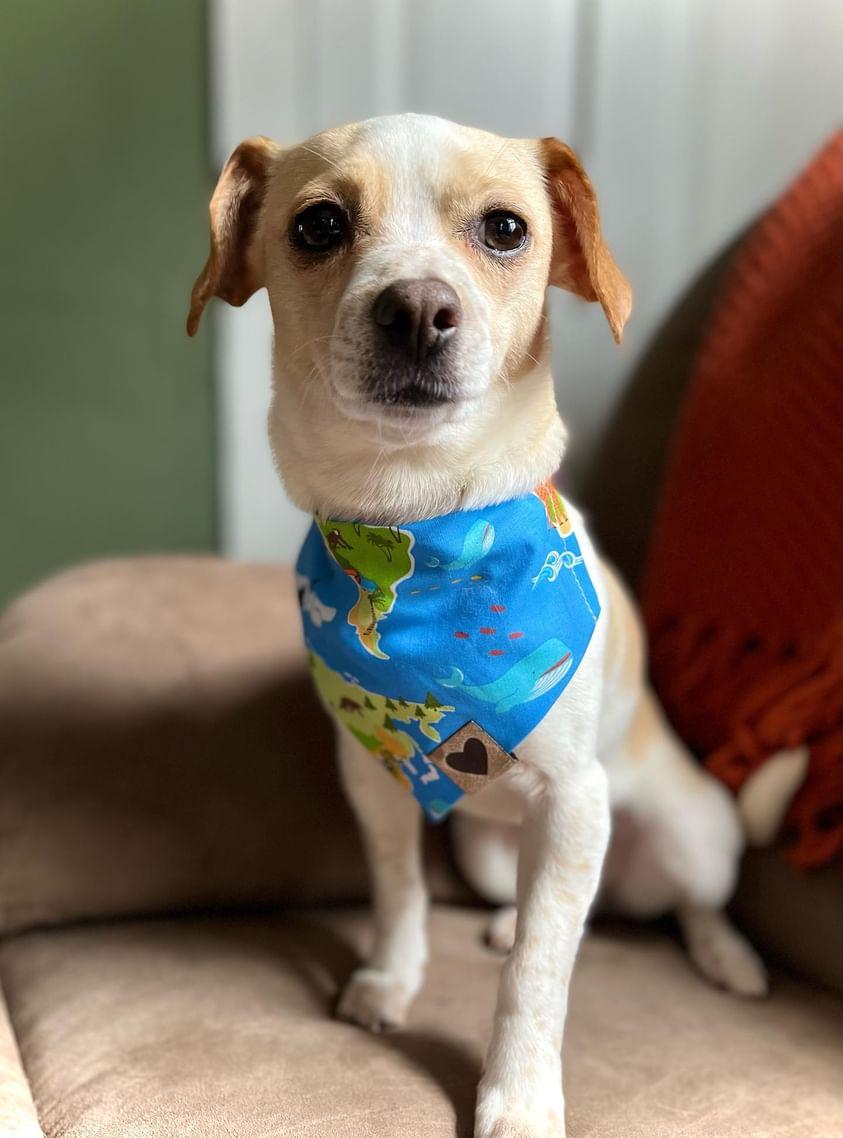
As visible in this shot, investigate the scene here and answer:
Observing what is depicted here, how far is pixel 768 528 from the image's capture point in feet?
4.47

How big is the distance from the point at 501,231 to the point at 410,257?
12 centimetres

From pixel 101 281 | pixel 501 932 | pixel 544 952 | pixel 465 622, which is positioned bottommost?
pixel 501 932

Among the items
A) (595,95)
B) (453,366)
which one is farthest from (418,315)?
(595,95)

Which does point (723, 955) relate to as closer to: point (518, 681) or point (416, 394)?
point (518, 681)

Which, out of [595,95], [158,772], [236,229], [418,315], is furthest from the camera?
[595,95]

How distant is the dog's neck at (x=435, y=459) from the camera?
0.92 metres

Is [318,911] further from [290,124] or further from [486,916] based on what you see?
[290,124]

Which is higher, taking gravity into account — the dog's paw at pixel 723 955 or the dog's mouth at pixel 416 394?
the dog's mouth at pixel 416 394

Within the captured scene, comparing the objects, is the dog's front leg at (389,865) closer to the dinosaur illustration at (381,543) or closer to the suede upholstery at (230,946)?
the suede upholstery at (230,946)

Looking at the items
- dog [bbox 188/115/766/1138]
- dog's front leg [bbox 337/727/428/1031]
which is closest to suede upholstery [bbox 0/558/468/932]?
dog's front leg [bbox 337/727/428/1031]

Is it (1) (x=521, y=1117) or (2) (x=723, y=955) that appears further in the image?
(2) (x=723, y=955)

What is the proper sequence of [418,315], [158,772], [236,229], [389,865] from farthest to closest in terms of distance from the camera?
[158,772] < [389,865] < [236,229] < [418,315]

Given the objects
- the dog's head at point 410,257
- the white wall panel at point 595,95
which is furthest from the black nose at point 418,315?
the white wall panel at point 595,95

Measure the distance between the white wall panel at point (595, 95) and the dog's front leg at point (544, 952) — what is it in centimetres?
83
